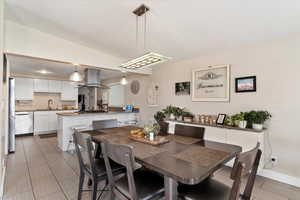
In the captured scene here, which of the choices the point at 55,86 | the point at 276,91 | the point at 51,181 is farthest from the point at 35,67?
the point at 276,91

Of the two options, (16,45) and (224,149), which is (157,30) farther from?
(16,45)

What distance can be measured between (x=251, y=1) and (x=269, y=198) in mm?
2471

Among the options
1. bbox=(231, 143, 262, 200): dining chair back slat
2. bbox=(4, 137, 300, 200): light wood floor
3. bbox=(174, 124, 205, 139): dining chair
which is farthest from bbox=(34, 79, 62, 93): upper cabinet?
bbox=(231, 143, 262, 200): dining chair back slat

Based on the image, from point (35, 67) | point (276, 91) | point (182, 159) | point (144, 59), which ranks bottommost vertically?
point (182, 159)

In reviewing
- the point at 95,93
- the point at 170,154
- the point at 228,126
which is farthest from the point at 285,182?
the point at 95,93

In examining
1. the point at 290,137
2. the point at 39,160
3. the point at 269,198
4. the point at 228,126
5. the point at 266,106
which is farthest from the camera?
the point at 39,160

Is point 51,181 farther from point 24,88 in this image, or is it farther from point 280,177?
point 24,88

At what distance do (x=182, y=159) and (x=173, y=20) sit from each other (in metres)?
1.97

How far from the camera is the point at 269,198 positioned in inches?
75.2

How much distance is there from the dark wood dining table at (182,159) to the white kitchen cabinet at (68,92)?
5434 millimetres

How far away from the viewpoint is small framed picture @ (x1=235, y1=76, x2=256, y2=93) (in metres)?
2.60

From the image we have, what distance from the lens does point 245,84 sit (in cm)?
269

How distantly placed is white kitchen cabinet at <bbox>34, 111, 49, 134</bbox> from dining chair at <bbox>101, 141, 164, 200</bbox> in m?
5.24

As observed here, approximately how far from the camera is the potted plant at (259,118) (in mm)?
2344
